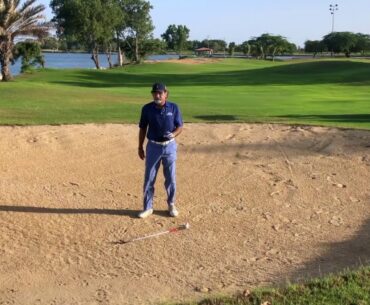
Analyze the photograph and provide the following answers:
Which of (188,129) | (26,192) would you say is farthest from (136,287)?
(188,129)

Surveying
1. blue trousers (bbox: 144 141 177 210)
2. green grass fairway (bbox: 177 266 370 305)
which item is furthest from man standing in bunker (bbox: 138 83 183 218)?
green grass fairway (bbox: 177 266 370 305)

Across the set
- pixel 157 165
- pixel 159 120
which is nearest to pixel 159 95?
pixel 159 120

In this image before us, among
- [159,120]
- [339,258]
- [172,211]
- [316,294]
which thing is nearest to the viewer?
[316,294]

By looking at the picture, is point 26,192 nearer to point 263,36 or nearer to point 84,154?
point 84,154

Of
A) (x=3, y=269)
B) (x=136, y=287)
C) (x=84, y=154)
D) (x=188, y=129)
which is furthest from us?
(x=188, y=129)

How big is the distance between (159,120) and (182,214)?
4.53ft

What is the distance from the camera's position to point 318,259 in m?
6.73

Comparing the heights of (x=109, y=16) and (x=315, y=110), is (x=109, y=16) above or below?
above

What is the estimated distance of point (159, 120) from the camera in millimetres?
7703

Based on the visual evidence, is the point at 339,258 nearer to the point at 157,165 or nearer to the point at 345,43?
the point at 157,165

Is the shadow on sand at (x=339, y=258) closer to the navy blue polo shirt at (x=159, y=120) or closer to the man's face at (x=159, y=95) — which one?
the navy blue polo shirt at (x=159, y=120)

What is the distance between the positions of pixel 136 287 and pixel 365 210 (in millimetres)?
3949

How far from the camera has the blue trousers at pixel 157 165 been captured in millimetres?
7859

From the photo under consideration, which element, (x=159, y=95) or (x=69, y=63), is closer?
(x=159, y=95)
